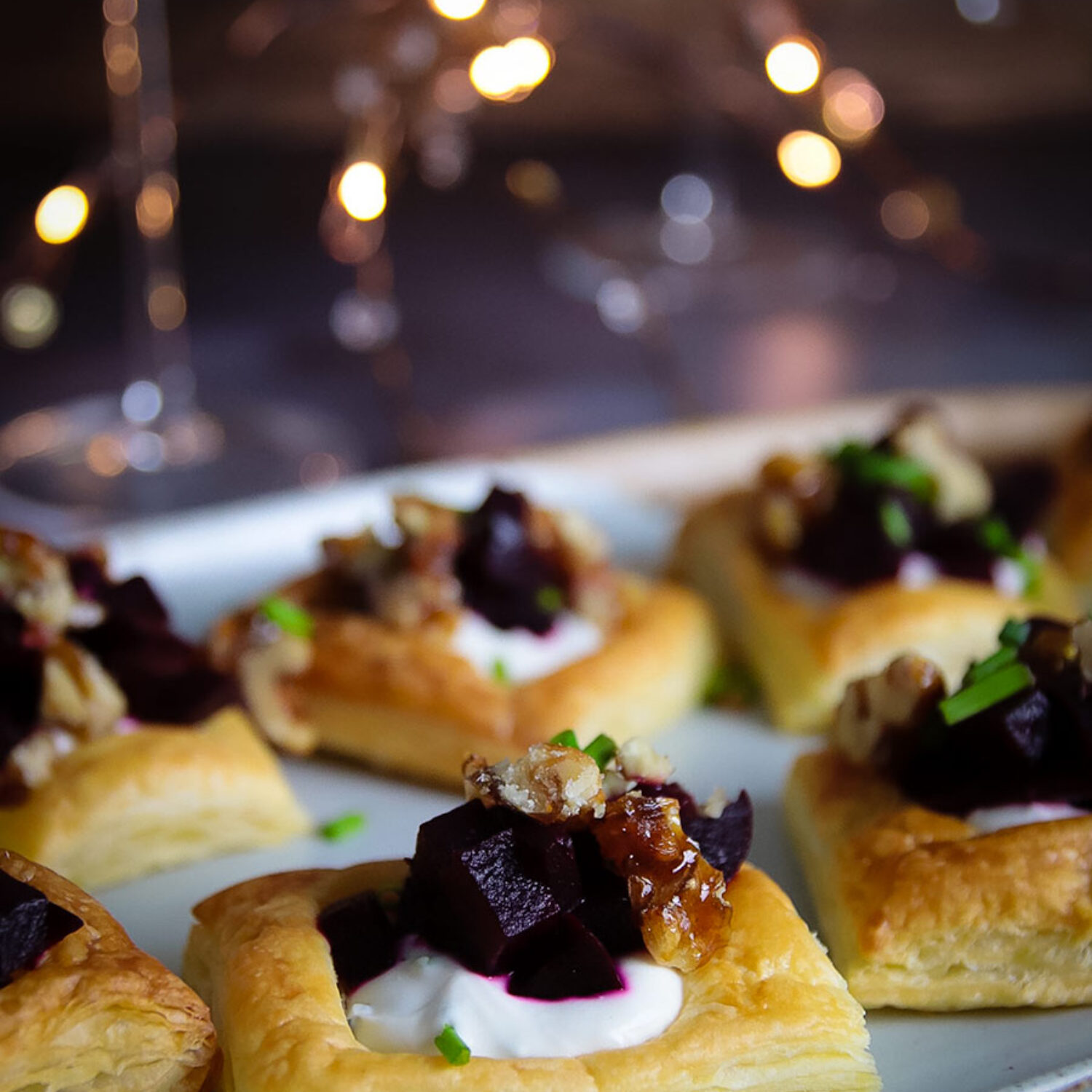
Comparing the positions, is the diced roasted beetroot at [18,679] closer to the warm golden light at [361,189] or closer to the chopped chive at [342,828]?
the chopped chive at [342,828]

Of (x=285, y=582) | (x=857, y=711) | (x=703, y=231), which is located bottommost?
(x=857, y=711)

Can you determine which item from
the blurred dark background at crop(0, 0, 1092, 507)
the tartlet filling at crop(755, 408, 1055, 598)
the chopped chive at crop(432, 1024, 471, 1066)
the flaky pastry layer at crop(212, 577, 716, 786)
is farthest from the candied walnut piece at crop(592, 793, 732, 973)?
the blurred dark background at crop(0, 0, 1092, 507)

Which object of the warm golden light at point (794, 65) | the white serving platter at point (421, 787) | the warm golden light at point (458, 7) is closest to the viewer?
the white serving platter at point (421, 787)

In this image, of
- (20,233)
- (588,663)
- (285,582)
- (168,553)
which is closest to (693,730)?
(588,663)

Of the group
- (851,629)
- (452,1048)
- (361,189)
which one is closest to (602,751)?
(452,1048)

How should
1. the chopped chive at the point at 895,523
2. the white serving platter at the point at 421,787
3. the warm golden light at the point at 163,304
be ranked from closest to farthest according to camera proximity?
the white serving platter at the point at 421,787, the chopped chive at the point at 895,523, the warm golden light at the point at 163,304

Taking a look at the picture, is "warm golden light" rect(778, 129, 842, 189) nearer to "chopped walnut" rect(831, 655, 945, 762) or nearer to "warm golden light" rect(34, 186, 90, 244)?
"warm golden light" rect(34, 186, 90, 244)

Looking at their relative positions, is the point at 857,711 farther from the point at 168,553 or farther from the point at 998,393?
the point at 998,393

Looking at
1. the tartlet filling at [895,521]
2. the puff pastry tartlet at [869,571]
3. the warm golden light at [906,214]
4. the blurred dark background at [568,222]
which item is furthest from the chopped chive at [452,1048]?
the warm golden light at [906,214]
